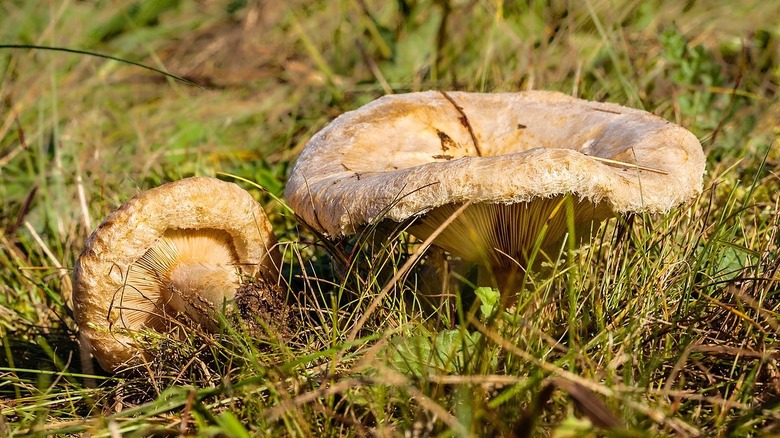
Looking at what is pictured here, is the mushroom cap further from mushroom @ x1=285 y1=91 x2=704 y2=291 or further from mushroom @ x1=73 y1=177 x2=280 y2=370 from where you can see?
mushroom @ x1=73 y1=177 x2=280 y2=370

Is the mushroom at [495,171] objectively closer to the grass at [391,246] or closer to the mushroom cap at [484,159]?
the mushroom cap at [484,159]

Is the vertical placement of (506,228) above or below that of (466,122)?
below

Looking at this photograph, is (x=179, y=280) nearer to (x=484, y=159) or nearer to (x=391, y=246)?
(x=391, y=246)

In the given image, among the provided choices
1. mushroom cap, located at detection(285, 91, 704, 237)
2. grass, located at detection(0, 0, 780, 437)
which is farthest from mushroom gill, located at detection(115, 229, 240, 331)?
mushroom cap, located at detection(285, 91, 704, 237)

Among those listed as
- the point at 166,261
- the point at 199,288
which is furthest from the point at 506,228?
the point at 166,261

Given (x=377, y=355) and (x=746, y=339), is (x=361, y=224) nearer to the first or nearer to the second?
(x=377, y=355)

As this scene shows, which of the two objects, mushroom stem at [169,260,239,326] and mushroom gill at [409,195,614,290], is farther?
mushroom stem at [169,260,239,326]

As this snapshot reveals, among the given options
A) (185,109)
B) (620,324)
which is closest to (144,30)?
(185,109)
